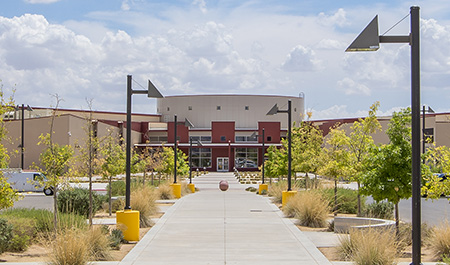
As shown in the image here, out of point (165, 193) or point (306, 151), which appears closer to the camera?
point (165, 193)

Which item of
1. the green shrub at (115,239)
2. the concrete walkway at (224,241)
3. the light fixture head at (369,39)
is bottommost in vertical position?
the concrete walkway at (224,241)

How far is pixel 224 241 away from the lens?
574 inches

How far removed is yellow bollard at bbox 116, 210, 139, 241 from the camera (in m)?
14.4

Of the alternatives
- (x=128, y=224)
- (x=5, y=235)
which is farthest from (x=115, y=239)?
(x=5, y=235)

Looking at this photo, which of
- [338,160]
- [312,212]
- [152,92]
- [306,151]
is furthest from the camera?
[306,151]

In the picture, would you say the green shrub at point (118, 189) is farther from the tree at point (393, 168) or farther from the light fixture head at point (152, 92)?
the tree at point (393, 168)

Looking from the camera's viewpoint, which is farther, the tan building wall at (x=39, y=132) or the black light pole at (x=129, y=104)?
the tan building wall at (x=39, y=132)

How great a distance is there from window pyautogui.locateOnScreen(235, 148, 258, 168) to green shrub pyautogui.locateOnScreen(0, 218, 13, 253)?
71.7 m

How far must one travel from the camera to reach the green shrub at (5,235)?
12.4 meters

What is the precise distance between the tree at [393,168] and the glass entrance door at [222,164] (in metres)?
71.4

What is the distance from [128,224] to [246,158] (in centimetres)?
7013

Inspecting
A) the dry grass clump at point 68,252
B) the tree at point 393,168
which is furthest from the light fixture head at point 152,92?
the tree at point 393,168

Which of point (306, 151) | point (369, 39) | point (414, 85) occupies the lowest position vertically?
point (306, 151)

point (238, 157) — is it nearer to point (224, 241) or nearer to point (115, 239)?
point (224, 241)
